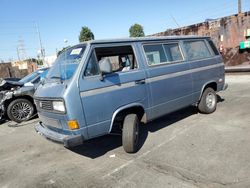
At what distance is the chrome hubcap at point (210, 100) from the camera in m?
6.77

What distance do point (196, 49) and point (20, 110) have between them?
6.04 m

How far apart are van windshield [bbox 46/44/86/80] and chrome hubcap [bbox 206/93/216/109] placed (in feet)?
12.7

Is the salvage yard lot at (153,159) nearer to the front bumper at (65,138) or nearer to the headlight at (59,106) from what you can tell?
the front bumper at (65,138)

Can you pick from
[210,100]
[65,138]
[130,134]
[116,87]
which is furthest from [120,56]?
[210,100]

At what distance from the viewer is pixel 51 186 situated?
3885 millimetres

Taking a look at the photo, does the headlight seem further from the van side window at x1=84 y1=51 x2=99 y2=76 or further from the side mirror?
the side mirror

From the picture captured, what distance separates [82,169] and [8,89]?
582 centimetres

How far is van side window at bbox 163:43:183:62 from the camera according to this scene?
5621 mm

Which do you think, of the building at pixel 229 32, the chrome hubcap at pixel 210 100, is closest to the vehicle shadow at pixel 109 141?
the chrome hubcap at pixel 210 100

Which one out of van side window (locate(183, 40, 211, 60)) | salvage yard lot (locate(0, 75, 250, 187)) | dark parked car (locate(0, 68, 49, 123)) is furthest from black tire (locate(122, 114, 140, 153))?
dark parked car (locate(0, 68, 49, 123))

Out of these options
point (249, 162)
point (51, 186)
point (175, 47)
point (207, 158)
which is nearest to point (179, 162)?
point (207, 158)

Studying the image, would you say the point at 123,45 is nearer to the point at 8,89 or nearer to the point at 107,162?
the point at 107,162

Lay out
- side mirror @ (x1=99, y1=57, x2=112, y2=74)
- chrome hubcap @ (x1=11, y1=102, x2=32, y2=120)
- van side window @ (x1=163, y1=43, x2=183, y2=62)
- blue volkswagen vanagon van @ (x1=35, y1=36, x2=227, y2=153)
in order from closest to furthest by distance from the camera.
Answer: blue volkswagen vanagon van @ (x1=35, y1=36, x2=227, y2=153) → side mirror @ (x1=99, y1=57, x2=112, y2=74) → van side window @ (x1=163, y1=43, x2=183, y2=62) → chrome hubcap @ (x1=11, y1=102, x2=32, y2=120)

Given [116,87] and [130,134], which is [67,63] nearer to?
[116,87]
